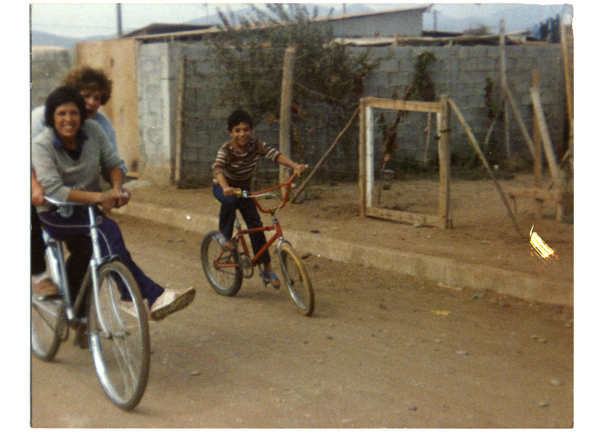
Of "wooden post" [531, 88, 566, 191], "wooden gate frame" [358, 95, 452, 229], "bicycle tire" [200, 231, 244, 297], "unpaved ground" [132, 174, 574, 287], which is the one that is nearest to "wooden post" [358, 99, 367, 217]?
"wooden gate frame" [358, 95, 452, 229]

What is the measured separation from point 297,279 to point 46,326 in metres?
1.62

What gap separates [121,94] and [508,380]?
7575mm

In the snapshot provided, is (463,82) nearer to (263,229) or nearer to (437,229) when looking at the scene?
(437,229)

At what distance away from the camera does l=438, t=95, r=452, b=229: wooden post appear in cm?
607

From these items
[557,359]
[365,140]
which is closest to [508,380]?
[557,359]

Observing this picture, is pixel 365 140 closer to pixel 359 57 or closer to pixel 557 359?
pixel 359 57

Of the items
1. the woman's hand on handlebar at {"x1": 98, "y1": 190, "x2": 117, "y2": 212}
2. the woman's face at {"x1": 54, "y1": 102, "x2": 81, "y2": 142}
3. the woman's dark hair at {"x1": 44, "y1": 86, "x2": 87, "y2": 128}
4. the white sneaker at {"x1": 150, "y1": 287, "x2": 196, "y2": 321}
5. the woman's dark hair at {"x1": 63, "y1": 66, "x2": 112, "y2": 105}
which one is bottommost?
the white sneaker at {"x1": 150, "y1": 287, "x2": 196, "y2": 321}

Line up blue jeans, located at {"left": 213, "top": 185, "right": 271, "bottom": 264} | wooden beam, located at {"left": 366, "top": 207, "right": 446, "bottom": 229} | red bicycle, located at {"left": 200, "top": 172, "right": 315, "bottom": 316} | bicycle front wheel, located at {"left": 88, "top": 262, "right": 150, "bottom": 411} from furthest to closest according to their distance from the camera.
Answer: wooden beam, located at {"left": 366, "top": 207, "right": 446, "bottom": 229} → blue jeans, located at {"left": 213, "top": 185, "right": 271, "bottom": 264} → red bicycle, located at {"left": 200, "top": 172, "right": 315, "bottom": 316} → bicycle front wheel, located at {"left": 88, "top": 262, "right": 150, "bottom": 411}

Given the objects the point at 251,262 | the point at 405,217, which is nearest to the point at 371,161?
the point at 405,217

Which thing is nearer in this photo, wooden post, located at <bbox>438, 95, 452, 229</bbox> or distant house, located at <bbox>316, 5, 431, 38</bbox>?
wooden post, located at <bbox>438, 95, 452, 229</bbox>

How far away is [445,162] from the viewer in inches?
240

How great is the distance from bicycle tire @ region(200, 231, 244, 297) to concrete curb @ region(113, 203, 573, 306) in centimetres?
127

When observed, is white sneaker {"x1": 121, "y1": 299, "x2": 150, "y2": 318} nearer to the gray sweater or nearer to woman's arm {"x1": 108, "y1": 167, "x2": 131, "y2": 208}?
woman's arm {"x1": 108, "y1": 167, "x2": 131, "y2": 208}

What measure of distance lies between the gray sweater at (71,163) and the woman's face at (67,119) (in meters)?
0.06
